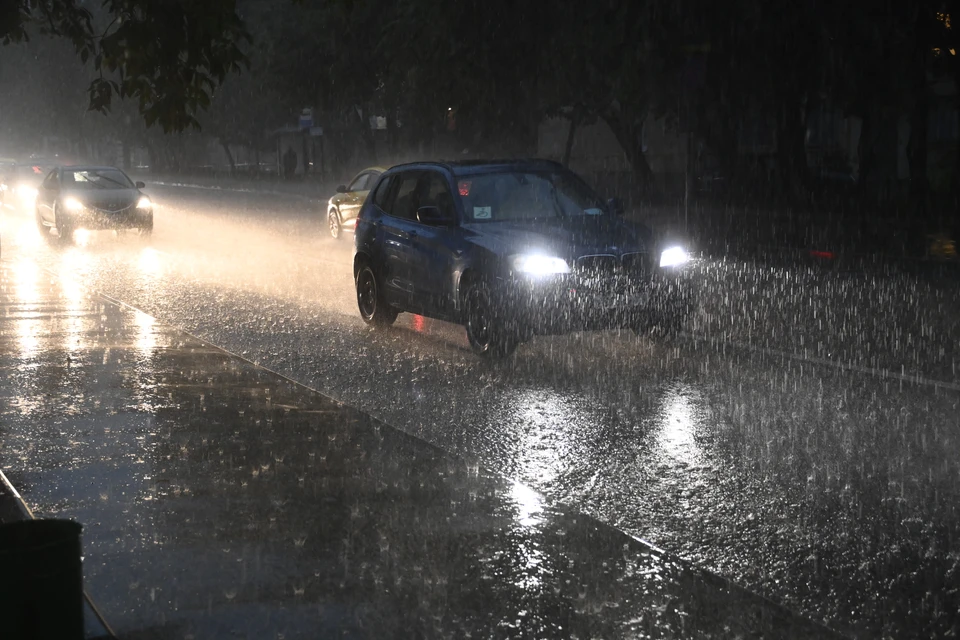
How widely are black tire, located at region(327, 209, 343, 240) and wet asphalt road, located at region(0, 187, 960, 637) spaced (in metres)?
9.26

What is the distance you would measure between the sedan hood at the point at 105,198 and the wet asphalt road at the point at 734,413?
10274 mm

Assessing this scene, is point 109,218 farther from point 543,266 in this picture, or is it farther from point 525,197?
point 543,266

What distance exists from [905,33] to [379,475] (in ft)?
64.6

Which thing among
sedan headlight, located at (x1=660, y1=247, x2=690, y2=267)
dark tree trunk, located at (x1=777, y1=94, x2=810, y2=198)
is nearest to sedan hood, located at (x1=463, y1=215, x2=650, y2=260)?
sedan headlight, located at (x1=660, y1=247, x2=690, y2=267)

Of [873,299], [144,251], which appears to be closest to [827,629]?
[873,299]

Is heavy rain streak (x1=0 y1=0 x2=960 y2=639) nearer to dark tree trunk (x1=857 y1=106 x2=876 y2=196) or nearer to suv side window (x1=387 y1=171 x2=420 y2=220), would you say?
suv side window (x1=387 y1=171 x2=420 y2=220)

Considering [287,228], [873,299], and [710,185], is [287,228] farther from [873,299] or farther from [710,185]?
[873,299]

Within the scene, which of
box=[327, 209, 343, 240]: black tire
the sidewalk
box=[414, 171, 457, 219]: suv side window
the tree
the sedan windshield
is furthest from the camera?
the sedan windshield

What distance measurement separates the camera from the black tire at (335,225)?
2752cm

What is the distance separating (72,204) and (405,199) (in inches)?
635

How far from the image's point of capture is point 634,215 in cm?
3262

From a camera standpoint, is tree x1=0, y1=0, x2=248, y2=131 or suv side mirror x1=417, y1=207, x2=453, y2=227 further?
suv side mirror x1=417, y1=207, x2=453, y2=227

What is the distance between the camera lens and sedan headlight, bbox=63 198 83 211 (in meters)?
27.8

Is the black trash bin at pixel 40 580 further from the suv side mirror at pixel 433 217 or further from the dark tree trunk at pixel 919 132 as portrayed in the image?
the dark tree trunk at pixel 919 132
